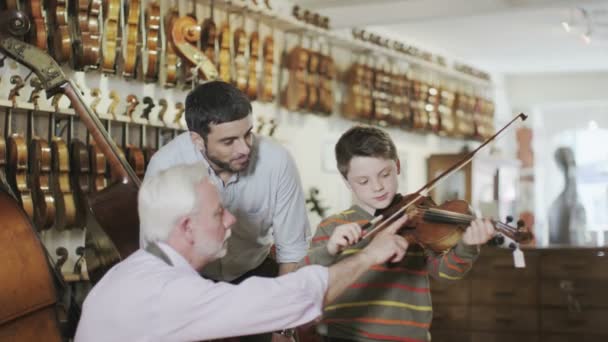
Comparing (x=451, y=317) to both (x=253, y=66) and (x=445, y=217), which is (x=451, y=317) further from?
(x=445, y=217)

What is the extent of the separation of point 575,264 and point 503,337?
0.67 m

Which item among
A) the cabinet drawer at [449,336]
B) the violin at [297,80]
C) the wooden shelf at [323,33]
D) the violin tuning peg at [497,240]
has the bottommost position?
the cabinet drawer at [449,336]

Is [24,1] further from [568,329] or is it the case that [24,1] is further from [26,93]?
[568,329]

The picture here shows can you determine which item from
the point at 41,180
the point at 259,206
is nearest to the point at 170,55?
the point at 41,180

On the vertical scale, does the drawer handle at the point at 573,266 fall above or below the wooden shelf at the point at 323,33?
below

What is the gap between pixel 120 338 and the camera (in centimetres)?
188

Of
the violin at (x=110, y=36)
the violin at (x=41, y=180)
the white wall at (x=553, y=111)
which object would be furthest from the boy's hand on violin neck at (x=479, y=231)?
the white wall at (x=553, y=111)

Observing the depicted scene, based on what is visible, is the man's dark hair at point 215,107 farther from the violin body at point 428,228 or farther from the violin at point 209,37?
the violin at point 209,37

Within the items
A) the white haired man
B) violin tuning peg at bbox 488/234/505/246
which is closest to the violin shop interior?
violin tuning peg at bbox 488/234/505/246

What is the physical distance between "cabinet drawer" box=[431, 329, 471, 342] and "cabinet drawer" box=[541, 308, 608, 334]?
0.51 meters

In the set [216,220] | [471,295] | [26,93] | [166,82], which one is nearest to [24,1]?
[26,93]

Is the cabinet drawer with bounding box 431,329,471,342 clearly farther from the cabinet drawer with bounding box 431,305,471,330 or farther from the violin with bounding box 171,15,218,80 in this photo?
the violin with bounding box 171,15,218,80

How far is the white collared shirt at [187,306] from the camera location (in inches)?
72.7

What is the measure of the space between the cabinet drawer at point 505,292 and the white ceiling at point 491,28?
2.00 meters
